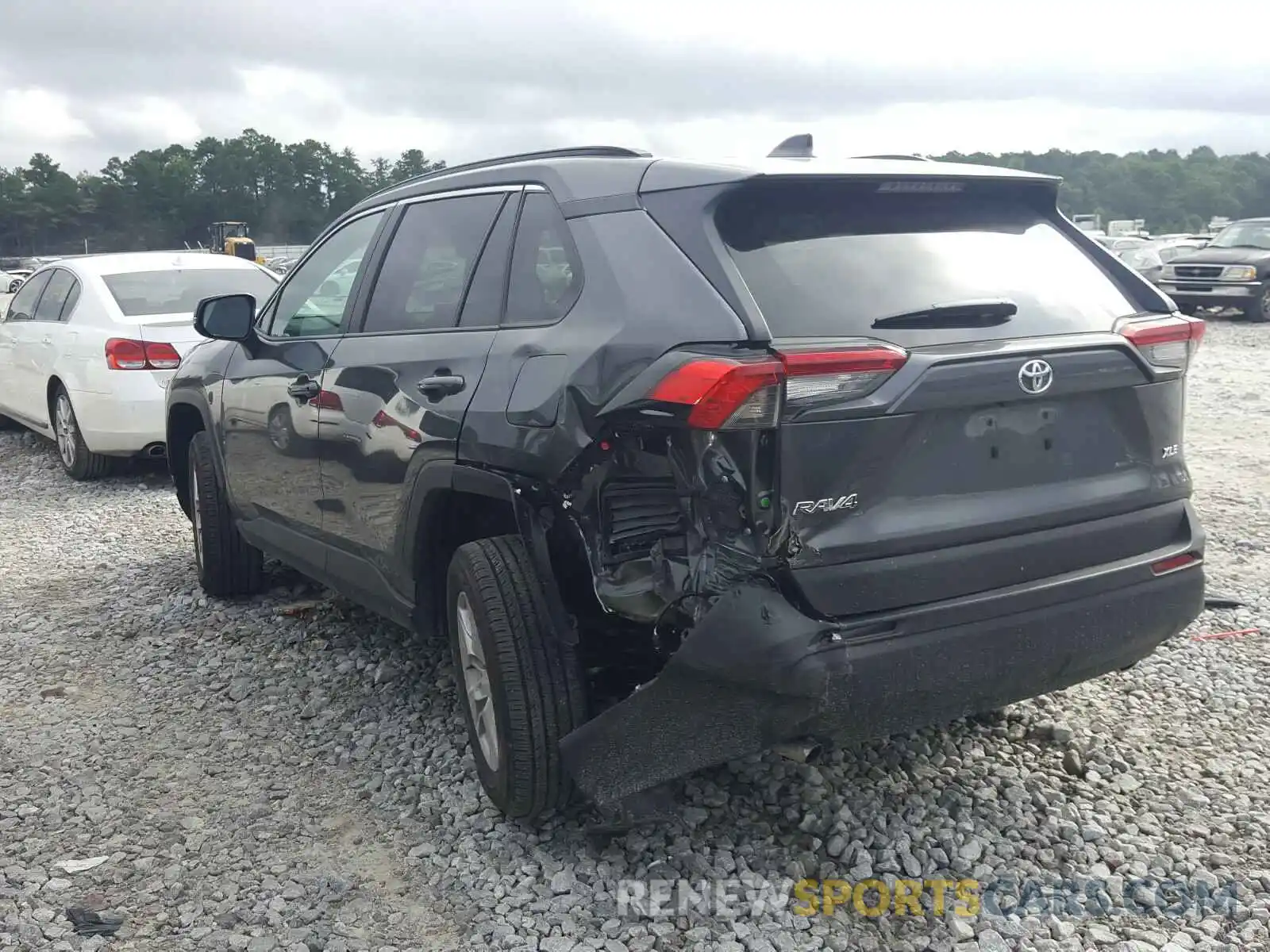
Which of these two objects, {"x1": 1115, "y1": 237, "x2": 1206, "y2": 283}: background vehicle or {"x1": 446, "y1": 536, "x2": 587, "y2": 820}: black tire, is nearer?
{"x1": 446, "y1": 536, "x2": 587, "y2": 820}: black tire

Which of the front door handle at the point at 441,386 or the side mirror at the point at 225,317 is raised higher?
the side mirror at the point at 225,317

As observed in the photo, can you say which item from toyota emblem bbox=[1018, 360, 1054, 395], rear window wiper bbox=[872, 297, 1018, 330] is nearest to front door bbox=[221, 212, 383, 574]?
rear window wiper bbox=[872, 297, 1018, 330]

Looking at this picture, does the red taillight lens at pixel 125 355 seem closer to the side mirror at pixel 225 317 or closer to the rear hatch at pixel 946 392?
the side mirror at pixel 225 317

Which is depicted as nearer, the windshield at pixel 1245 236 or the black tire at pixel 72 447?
the black tire at pixel 72 447

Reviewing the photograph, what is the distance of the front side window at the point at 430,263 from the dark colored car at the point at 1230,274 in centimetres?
1914

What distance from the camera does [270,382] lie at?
475cm

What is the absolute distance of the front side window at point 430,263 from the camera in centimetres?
377

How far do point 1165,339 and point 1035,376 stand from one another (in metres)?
0.53

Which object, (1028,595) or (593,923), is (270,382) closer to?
(593,923)

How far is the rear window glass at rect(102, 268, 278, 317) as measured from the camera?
27.6 feet

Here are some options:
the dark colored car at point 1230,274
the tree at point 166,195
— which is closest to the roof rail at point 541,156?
the dark colored car at point 1230,274

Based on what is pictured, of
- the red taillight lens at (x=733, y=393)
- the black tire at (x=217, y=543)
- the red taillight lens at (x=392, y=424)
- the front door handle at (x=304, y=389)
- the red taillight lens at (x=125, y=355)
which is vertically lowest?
the black tire at (x=217, y=543)

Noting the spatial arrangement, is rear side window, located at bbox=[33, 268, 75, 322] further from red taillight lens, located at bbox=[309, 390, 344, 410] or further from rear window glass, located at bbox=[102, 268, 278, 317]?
red taillight lens, located at bbox=[309, 390, 344, 410]

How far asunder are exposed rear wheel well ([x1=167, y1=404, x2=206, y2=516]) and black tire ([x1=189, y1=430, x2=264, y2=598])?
0.25 metres
